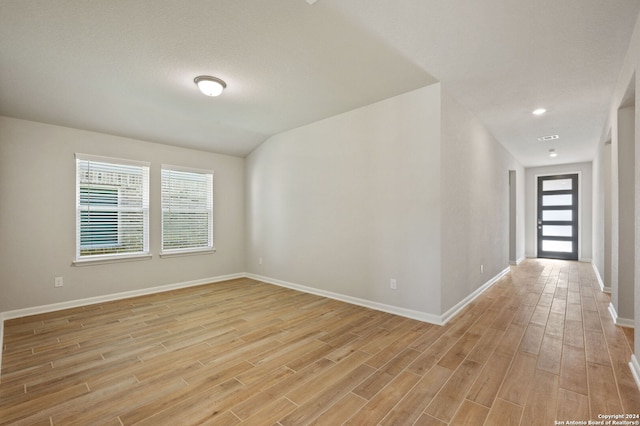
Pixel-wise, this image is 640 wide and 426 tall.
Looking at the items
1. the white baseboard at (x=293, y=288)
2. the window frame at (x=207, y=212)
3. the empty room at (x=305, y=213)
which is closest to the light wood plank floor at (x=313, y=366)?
the empty room at (x=305, y=213)

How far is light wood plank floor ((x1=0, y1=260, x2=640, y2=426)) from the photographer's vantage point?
180cm

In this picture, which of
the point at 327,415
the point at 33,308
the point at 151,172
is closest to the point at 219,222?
the point at 151,172

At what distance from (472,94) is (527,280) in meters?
3.83

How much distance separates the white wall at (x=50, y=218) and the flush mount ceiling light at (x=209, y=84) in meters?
2.26

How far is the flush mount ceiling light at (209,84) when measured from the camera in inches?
121

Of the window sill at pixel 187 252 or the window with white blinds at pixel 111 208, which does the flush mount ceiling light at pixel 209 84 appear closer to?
the window with white blinds at pixel 111 208

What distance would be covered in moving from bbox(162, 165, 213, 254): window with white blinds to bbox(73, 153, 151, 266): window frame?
272 mm

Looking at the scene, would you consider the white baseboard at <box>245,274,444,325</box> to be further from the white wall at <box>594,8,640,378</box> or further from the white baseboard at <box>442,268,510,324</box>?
the white wall at <box>594,8,640,378</box>

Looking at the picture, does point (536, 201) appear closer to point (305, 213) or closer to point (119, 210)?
point (305, 213)

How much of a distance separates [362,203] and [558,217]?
739 centimetres

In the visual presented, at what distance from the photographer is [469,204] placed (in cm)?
402

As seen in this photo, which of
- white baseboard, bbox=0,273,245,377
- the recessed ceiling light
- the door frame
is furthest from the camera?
the door frame

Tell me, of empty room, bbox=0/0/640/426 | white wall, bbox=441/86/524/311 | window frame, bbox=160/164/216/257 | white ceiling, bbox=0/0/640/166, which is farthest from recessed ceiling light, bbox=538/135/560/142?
window frame, bbox=160/164/216/257

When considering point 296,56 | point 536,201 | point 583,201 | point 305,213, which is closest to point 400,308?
point 305,213
